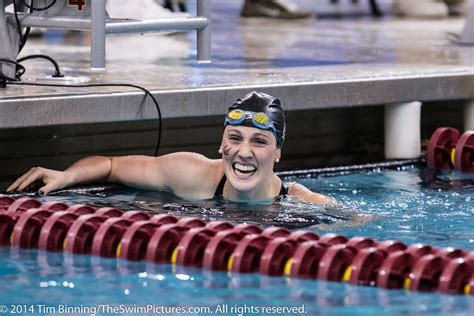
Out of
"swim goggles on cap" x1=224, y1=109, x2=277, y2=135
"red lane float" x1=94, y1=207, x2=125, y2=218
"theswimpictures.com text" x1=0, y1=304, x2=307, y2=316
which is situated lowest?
"theswimpictures.com text" x1=0, y1=304, x2=307, y2=316

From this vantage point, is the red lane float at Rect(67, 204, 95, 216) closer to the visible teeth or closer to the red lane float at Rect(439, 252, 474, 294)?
the visible teeth

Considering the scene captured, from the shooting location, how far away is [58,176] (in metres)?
5.46

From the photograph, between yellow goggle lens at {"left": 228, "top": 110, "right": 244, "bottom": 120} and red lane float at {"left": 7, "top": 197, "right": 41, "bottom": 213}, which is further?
yellow goggle lens at {"left": 228, "top": 110, "right": 244, "bottom": 120}

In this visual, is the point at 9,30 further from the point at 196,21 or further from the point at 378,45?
the point at 378,45

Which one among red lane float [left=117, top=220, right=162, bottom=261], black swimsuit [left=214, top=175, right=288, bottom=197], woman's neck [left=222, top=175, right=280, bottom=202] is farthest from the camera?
black swimsuit [left=214, top=175, right=288, bottom=197]

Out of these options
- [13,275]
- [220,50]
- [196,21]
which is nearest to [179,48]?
[220,50]

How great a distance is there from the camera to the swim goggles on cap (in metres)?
5.12

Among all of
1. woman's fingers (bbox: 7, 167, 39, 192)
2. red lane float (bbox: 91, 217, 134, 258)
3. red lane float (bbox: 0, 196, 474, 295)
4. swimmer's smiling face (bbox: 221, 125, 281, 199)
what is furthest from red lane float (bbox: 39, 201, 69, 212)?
swimmer's smiling face (bbox: 221, 125, 281, 199)

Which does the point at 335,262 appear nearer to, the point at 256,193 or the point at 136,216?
the point at 136,216

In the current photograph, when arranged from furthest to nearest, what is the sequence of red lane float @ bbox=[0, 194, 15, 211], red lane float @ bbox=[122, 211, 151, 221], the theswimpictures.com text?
red lane float @ bbox=[0, 194, 15, 211]
red lane float @ bbox=[122, 211, 151, 221]
the theswimpictures.com text

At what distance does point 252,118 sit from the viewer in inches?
202

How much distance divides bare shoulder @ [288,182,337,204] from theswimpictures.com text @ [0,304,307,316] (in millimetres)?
1592

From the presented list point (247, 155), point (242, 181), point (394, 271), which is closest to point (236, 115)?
point (247, 155)

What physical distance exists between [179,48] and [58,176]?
3242 millimetres
